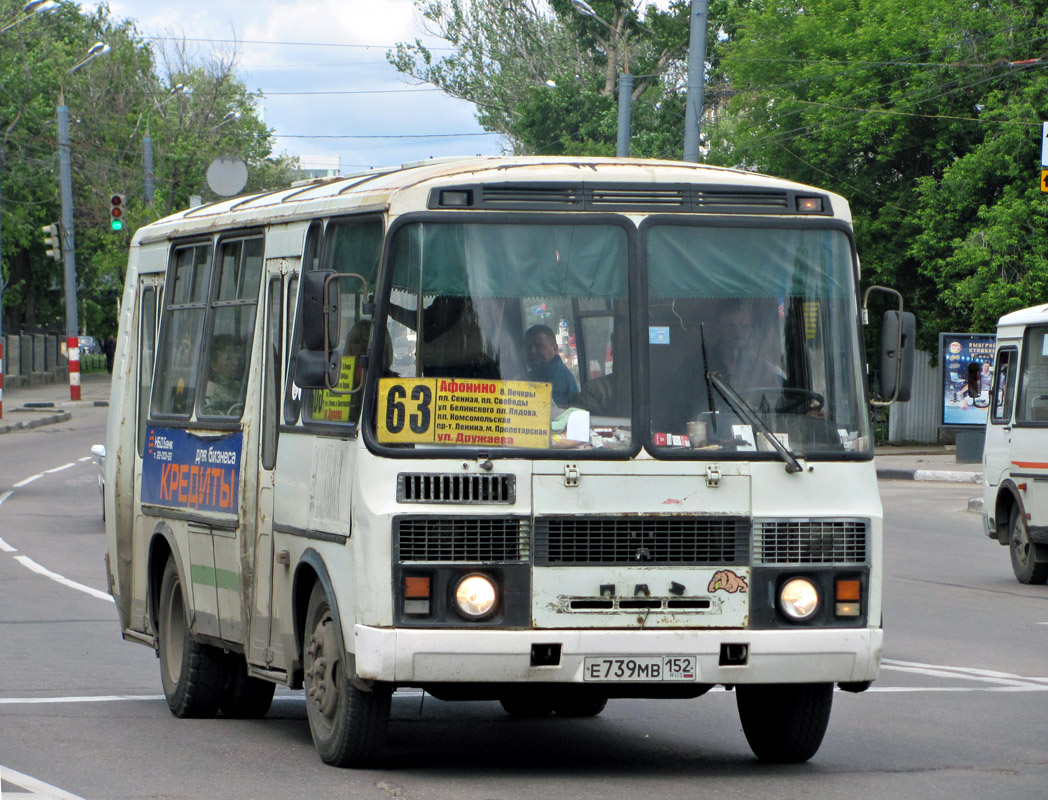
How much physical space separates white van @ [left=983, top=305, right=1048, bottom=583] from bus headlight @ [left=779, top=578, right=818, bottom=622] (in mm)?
10586

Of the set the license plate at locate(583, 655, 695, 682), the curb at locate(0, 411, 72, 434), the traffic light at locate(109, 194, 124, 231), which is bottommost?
the curb at locate(0, 411, 72, 434)

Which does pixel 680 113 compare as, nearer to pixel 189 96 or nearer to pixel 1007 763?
pixel 189 96

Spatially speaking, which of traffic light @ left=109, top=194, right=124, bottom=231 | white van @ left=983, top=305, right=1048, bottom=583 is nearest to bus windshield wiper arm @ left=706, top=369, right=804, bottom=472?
white van @ left=983, top=305, right=1048, bottom=583

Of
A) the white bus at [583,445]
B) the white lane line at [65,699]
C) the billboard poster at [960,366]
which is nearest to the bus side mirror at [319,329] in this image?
the white bus at [583,445]

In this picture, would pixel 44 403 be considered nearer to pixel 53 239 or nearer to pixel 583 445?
pixel 53 239

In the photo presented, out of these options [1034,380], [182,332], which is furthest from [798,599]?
[1034,380]

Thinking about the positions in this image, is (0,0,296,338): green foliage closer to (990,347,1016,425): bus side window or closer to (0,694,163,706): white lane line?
(990,347,1016,425): bus side window

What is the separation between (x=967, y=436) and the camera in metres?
33.2

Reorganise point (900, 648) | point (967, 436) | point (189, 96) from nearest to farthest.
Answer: point (900, 648) < point (967, 436) < point (189, 96)

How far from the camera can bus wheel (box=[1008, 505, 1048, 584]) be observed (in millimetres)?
17391

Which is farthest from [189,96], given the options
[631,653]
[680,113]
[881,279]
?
[631,653]

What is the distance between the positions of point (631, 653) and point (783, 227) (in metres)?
1.91

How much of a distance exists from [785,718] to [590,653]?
1267 millimetres

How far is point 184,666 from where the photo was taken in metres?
9.57
